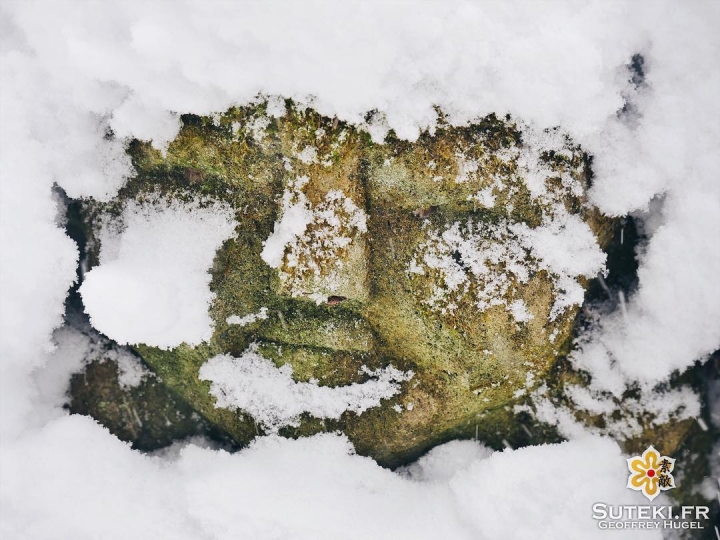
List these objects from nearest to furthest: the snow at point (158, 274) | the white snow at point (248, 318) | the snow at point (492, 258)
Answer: the snow at point (158, 274) → the snow at point (492, 258) → the white snow at point (248, 318)

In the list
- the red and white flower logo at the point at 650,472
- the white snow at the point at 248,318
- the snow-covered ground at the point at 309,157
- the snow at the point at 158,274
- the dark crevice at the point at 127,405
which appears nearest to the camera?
the snow-covered ground at the point at 309,157

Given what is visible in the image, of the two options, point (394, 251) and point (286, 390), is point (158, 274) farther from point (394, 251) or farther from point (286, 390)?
point (394, 251)

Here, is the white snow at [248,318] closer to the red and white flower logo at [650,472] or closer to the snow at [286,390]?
the snow at [286,390]

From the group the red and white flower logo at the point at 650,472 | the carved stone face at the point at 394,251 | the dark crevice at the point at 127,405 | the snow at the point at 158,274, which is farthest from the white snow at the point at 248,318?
the red and white flower logo at the point at 650,472

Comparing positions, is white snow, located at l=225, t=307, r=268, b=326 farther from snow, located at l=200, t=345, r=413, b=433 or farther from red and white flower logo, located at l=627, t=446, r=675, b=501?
red and white flower logo, located at l=627, t=446, r=675, b=501

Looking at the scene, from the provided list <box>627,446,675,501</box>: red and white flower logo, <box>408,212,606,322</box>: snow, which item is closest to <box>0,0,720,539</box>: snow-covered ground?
<box>627,446,675,501</box>: red and white flower logo

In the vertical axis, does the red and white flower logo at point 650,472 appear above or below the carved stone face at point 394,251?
below

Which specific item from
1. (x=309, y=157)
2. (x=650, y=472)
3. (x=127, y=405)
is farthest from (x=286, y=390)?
(x=650, y=472)
